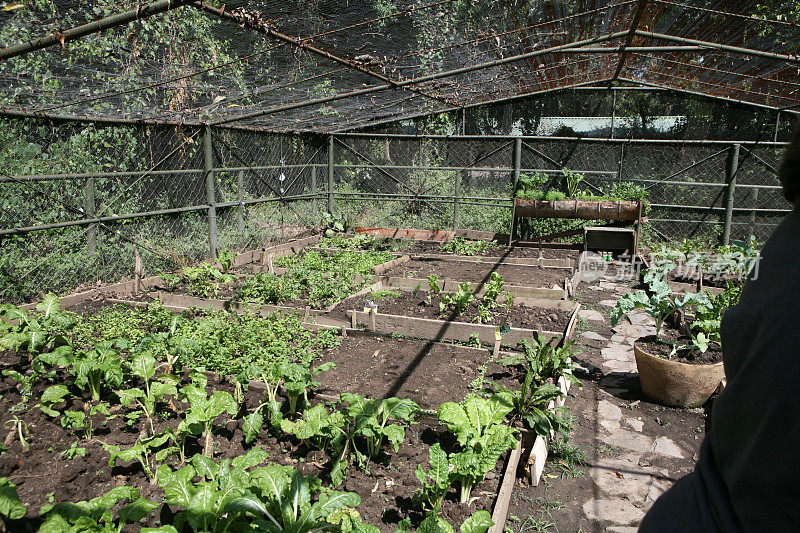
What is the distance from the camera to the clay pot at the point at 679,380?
4477mm

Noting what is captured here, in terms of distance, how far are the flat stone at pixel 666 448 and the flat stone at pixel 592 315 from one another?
3064 mm

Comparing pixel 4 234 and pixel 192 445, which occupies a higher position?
pixel 4 234

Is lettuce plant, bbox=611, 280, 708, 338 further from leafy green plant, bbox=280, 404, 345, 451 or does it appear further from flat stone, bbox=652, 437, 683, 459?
leafy green plant, bbox=280, 404, 345, 451

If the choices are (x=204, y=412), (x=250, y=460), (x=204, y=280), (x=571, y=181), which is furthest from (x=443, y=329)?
(x=571, y=181)

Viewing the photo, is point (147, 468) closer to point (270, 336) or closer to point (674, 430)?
point (270, 336)

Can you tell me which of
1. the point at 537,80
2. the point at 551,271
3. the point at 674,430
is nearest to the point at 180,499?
the point at 674,430

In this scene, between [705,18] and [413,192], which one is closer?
[705,18]

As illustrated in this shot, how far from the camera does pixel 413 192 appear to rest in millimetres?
13086

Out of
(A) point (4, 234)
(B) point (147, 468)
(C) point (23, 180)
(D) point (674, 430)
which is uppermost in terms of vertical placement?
(C) point (23, 180)

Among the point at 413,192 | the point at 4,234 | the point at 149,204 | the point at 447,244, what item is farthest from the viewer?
the point at 413,192

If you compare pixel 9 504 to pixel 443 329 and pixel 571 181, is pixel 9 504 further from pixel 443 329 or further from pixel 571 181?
pixel 571 181

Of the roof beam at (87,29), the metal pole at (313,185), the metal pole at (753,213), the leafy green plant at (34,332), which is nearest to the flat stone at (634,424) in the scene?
the leafy green plant at (34,332)

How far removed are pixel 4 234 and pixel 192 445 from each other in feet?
15.5

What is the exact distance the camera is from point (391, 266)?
30.1 ft
